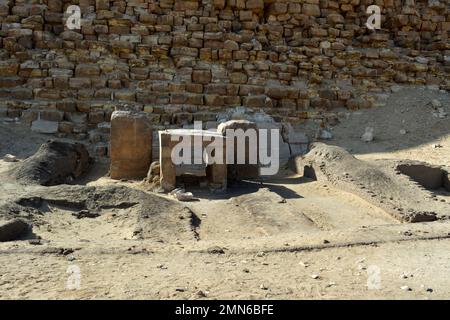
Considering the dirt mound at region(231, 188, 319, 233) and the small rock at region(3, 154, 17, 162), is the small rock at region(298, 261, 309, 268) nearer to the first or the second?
the dirt mound at region(231, 188, 319, 233)

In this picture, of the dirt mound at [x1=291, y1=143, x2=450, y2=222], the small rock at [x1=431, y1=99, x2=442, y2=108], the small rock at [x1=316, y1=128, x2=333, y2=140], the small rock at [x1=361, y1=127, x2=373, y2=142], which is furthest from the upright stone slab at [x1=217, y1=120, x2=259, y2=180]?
the small rock at [x1=431, y1=99, x2=442, y2=108]

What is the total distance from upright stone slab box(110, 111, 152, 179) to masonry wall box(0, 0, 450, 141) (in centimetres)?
298

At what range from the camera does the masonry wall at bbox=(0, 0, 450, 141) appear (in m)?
11.4

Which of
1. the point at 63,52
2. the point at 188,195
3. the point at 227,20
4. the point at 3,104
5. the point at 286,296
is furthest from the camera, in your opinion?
the point at 227,20

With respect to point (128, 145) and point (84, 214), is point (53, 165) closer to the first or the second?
point (128, 145)

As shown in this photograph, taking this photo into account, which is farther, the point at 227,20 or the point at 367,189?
the point at 227,20

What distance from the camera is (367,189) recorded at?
688cm

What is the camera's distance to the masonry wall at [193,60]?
11.4 m

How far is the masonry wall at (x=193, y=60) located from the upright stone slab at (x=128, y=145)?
298 centimetres

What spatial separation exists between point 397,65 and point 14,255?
38.5ft

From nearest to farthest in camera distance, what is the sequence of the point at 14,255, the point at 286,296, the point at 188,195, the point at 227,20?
the point at 286,296
the point at 14,255
the point at 188,195
the point at 227,20

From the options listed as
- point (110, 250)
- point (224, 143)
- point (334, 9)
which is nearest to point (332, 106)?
point (334, 9)

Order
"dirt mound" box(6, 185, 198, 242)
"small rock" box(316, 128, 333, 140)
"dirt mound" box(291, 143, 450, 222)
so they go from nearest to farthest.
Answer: "dirt mound" box(6, 185, 198, 242) < "dirt mound" box(291, 143, 450, 222) < "small rock" box(316, 128, 333, 140)
